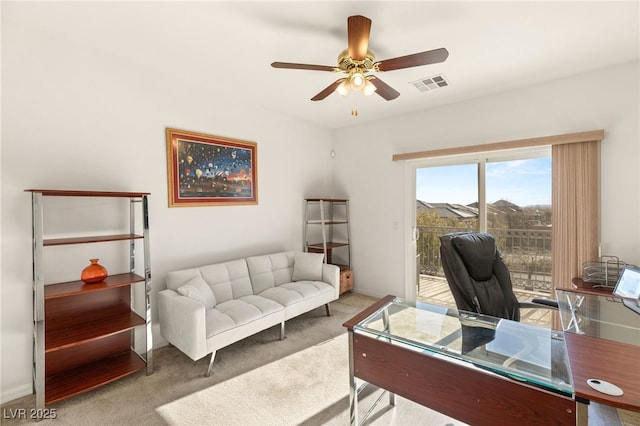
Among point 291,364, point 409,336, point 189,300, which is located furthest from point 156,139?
point 409,336

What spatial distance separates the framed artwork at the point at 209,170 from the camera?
298 cm

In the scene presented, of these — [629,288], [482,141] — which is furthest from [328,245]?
[629,288]

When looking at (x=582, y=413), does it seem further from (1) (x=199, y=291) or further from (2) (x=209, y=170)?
(2) (x=209, y=170)

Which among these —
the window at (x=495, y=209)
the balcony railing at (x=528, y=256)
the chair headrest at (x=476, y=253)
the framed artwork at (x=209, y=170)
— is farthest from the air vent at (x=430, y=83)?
the framed artwork at (x=209, y=170)

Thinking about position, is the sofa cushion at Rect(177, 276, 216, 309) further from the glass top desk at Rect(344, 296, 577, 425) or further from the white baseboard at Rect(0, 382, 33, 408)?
the glass top desk at Rect(344, 296, 577, 425)

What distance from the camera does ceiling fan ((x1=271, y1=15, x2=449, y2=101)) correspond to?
1.81 m

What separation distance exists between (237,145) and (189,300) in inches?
74.3

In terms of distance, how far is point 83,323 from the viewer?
2.30 metres

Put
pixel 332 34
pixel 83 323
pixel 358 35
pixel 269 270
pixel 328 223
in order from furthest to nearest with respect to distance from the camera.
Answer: pixel 328 223 → pixel 269 270 → pixel 83 323 → pixel 332 34 → pixel 358 35

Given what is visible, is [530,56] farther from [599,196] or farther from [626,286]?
[626,286]

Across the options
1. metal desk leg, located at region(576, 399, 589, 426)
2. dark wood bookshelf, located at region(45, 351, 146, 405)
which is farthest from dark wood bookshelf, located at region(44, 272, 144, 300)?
metal desk leg, located at region(576, 399, 589, 426)

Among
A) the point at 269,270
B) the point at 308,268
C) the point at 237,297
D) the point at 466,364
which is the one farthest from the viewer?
the point at 308,268

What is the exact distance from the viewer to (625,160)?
2.59 metres

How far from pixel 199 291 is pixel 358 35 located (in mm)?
2446
